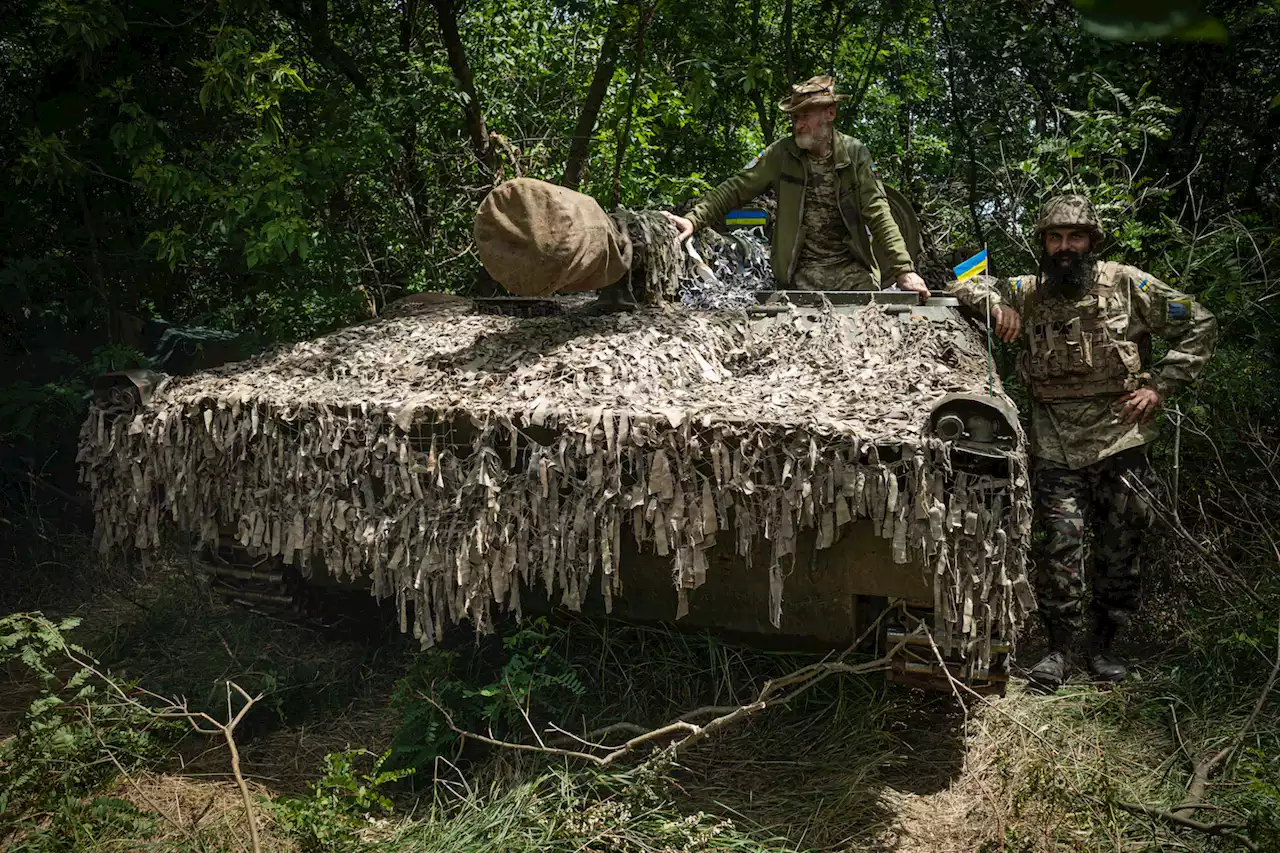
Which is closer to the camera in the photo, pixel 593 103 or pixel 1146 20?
pixel 1146 20

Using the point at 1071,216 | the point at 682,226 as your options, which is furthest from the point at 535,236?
the point at 1071,216

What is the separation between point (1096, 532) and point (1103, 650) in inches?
20.8

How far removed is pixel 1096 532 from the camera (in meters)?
5.18

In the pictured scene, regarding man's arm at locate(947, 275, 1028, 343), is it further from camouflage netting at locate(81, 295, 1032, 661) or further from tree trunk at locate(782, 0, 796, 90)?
tree trunk at locate(782, 0, 796, 90)

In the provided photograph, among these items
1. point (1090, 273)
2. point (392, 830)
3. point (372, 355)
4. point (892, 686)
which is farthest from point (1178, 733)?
point (372, 355)

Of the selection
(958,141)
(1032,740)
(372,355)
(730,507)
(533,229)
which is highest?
(958,141)

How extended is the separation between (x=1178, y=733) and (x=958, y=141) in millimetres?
6237

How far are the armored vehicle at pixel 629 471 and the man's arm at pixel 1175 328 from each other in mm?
816

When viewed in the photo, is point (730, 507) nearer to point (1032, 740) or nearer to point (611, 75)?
point (1032, 740)

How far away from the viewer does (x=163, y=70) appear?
727cm

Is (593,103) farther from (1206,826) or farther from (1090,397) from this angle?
(1206,826)

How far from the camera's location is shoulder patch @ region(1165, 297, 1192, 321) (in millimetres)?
4996

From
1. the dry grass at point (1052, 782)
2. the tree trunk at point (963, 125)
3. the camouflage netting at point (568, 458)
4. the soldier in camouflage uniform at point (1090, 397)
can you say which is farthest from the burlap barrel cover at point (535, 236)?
the tree trunk at point (963, 125)

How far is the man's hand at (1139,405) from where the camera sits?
490 centimetres
